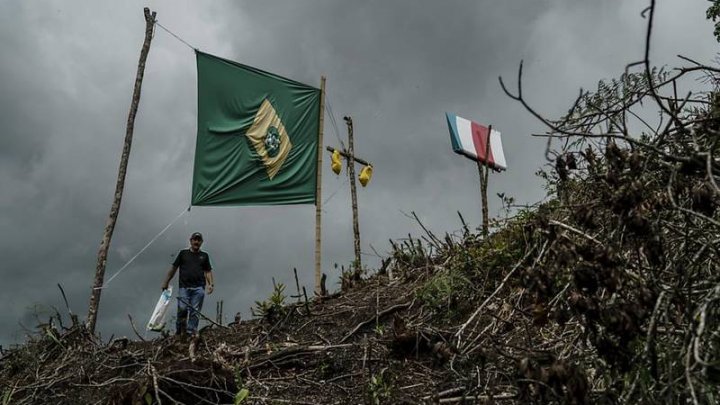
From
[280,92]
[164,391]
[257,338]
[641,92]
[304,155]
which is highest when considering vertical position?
[280,92]

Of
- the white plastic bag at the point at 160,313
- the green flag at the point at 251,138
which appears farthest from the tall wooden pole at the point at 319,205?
the white plastic bag at the point at 160,313

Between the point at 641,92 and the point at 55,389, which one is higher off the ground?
the point at 641,92

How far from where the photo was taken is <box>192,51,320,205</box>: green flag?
37.4 ft

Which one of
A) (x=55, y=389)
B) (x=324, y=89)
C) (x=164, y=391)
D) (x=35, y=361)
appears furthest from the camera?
(x=324, y=89)

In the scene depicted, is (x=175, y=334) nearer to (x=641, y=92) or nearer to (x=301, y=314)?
(x=301, y=314)

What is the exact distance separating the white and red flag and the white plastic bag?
17.9 feet

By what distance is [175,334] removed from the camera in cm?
885

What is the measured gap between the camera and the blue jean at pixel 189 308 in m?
9.24

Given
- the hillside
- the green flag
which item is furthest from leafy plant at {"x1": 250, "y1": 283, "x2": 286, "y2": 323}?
the green flag

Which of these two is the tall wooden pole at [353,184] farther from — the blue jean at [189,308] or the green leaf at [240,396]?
the green leaf at [240,396]

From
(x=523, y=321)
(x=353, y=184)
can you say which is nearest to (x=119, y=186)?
(x=353, y=184)

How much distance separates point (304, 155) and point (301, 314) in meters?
4.84

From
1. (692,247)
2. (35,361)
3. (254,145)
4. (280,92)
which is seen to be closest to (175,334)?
(35,361)

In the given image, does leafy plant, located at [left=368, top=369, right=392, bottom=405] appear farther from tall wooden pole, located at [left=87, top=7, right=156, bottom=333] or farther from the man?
tall wooden pole, located at [left=87, top=7, right=156, bottom=333]
